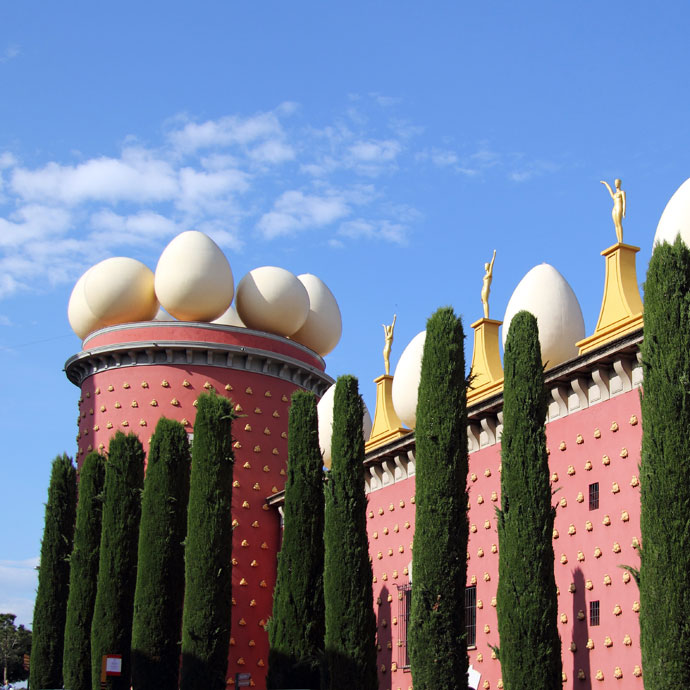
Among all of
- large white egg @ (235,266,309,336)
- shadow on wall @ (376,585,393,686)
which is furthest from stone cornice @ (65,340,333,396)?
shadow on wall @ (376,585,393,686)

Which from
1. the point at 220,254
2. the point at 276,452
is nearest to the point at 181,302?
the point at 220,254

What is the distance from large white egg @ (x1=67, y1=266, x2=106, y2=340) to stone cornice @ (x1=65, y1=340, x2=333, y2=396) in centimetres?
96

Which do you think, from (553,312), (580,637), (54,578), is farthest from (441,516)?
(54,578)

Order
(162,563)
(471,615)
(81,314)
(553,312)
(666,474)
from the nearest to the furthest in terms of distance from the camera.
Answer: (666,474)
(471,615)
(553,312)
(162,563)
(81,314)

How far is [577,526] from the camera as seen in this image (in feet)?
60.8

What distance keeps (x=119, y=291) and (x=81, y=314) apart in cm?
181

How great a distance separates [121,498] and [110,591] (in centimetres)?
209

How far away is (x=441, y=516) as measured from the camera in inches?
708

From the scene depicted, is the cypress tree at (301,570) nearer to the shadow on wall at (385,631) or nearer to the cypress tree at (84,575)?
the shadow on wall at (385,631)

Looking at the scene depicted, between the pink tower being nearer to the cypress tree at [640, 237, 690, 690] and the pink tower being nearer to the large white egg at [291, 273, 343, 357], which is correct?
the large white egg at [291, 273, 343, 357]

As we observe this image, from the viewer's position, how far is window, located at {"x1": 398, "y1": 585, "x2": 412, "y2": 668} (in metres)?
22.9

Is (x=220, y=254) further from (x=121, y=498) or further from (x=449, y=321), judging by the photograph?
(x=449, y=321)

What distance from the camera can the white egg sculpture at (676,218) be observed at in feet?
57.8

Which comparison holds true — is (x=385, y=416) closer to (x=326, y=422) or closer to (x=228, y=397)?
(x=326, y=422)
